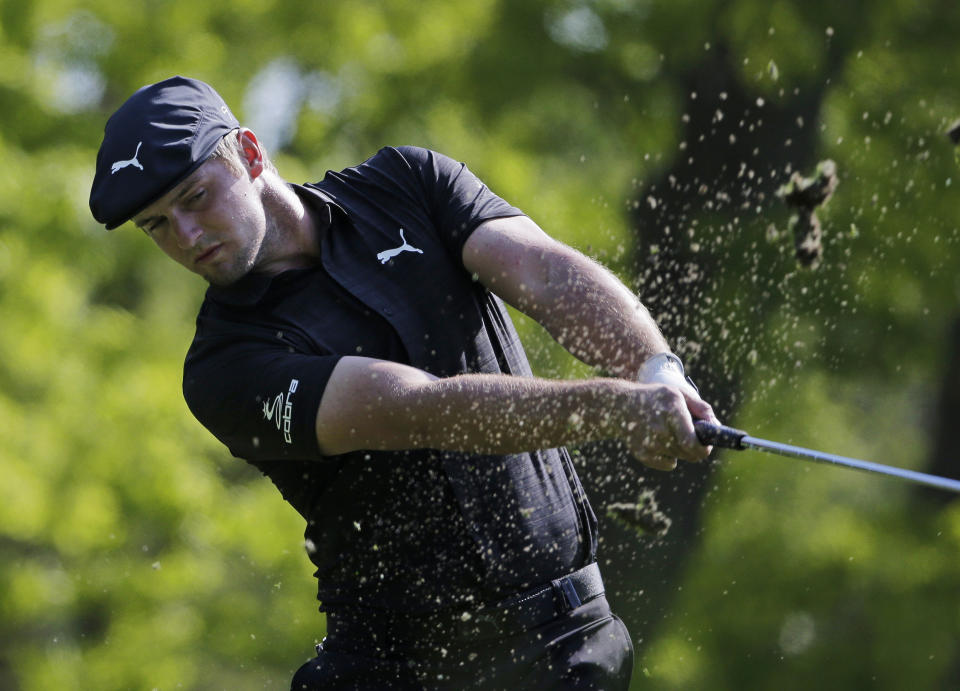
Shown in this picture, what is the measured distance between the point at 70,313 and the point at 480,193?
6193 millimetres

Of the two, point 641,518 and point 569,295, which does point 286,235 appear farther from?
point 641,518

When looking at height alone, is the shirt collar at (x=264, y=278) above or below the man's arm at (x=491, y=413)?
above

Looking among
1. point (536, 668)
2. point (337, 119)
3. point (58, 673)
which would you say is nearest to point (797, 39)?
point (337, 119)

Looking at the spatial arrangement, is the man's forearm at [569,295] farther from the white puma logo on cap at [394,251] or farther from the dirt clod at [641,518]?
the dirt clod at [641,518]

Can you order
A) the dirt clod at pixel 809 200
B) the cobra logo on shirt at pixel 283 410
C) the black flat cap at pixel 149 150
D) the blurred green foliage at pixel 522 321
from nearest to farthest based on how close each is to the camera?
the cobra logo on shirt at pixel 283 410, the black flat cap at pixel 149 150, the dirt clod at pixel 809 200, the blurred green foliage at pixel 522 321

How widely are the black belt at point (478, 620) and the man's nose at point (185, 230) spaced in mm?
1002

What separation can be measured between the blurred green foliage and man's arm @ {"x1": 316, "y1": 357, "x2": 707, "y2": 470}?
5.35 meters

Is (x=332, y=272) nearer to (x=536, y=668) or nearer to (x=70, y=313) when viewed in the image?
(x=536, y=668)

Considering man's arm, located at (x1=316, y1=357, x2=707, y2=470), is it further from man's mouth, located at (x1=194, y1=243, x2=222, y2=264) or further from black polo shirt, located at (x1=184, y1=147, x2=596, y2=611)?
man's mouth, located at (x1=194, y1=243, x2=222, y2=264)

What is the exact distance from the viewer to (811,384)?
10891 millimetres

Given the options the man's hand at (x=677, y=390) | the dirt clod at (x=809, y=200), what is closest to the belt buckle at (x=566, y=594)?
the man's hand at (x=677, y=390)

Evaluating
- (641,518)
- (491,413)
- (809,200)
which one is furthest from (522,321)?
(491,413)

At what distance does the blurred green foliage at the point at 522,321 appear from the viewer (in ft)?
29.1

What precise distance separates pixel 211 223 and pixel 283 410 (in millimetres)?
510
